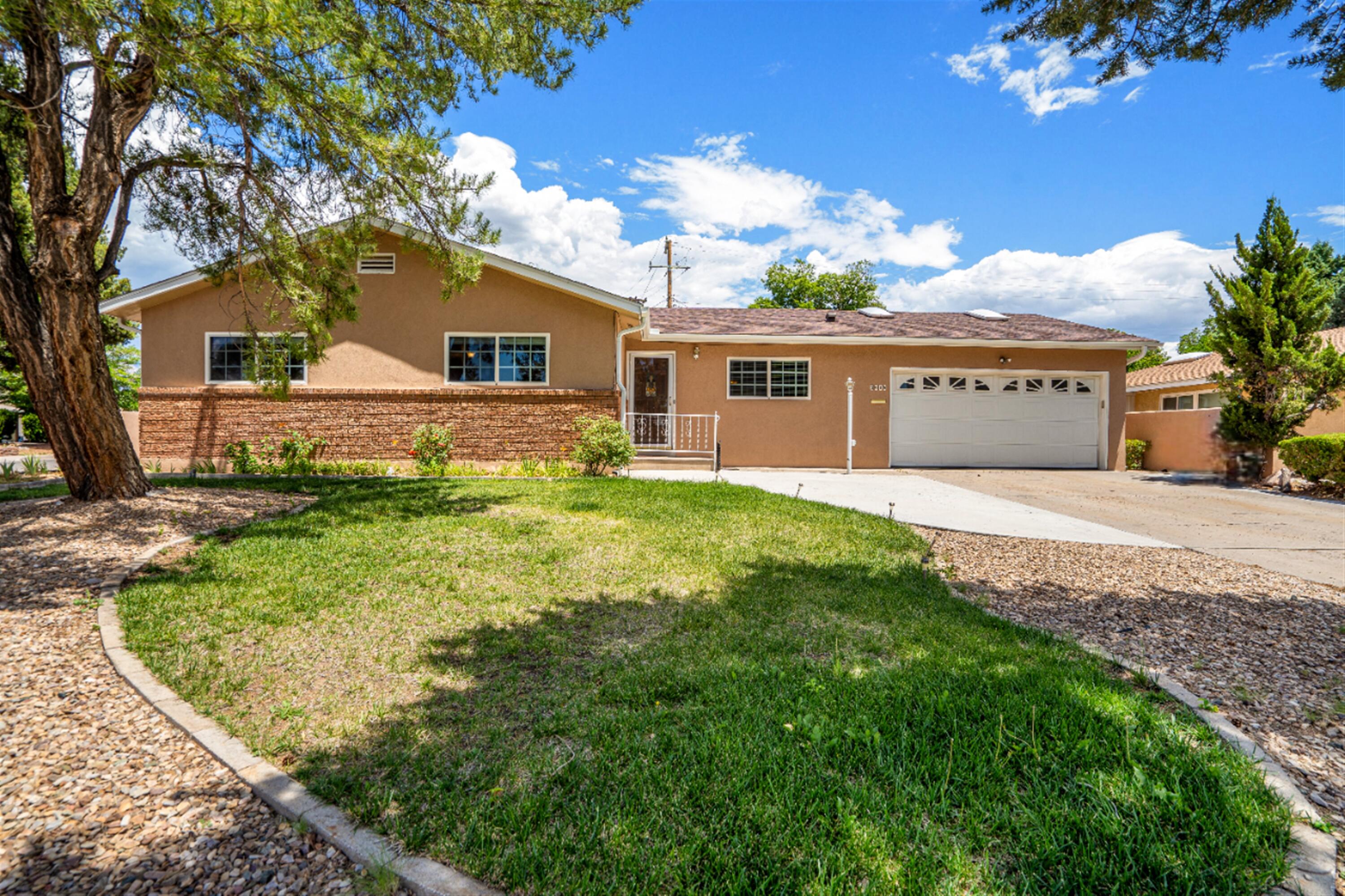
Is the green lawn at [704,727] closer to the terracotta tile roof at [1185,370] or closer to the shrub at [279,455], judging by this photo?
the shrub at [279,455]

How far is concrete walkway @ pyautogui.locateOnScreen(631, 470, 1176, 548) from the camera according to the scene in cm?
720

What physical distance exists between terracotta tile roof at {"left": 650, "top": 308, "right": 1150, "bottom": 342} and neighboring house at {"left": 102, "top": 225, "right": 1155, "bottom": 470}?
0.09m

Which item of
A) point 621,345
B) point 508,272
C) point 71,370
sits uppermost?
point 508,272

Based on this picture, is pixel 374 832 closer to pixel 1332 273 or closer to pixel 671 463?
pixel 671 463

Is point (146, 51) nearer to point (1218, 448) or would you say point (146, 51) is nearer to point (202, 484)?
point (202, 484)

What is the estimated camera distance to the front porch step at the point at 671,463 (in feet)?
39.8

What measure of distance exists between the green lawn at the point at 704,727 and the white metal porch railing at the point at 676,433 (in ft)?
27.2

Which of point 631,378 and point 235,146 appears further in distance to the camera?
point 631,378

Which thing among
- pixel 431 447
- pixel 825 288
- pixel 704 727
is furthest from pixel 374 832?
pixel 825 288

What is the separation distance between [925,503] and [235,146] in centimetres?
1005

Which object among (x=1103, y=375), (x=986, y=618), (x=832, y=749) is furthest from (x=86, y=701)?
(x=1103, y=375)

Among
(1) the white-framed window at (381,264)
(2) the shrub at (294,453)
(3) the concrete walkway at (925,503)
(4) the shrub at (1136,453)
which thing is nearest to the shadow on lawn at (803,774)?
(3) the concrete walkway at (925,503)

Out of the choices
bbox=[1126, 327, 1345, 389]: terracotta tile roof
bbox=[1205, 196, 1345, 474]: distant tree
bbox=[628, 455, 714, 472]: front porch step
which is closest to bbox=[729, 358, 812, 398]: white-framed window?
bbox=[628, 455, 714, 472]: front porch step

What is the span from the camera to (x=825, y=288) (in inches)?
1436
